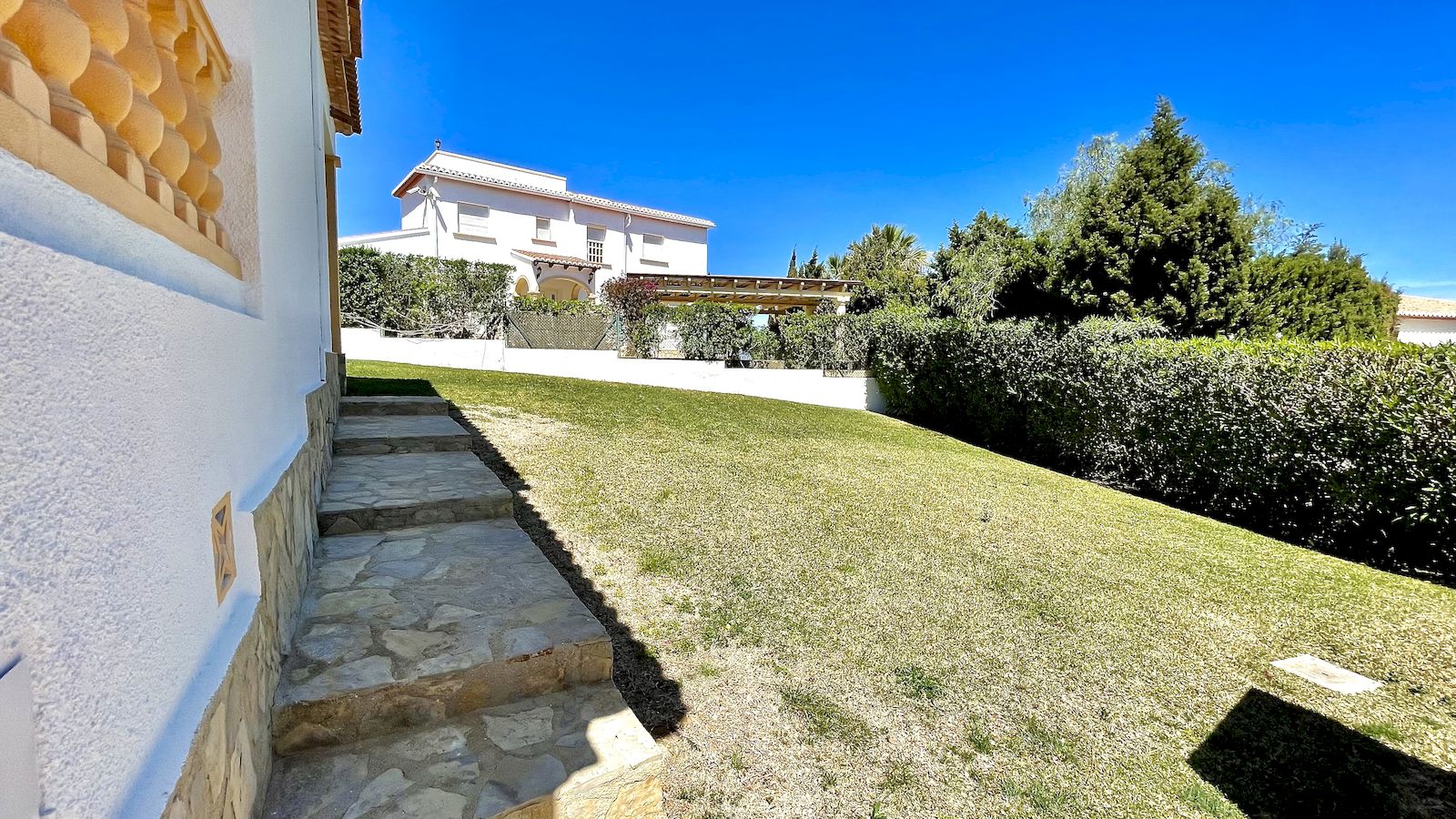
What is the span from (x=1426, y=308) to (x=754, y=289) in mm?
33926

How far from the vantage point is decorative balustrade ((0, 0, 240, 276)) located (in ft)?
2.38

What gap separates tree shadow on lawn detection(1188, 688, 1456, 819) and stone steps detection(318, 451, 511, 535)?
4.43 m

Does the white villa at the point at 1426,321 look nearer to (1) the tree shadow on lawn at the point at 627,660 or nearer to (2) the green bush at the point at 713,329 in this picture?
(2) the green bush at the point at 713,329

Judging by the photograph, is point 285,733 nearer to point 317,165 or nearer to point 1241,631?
point 317,165

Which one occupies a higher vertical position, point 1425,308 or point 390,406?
point 1425,308

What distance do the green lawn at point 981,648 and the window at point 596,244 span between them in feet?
74.4

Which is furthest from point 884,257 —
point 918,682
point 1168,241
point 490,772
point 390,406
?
point 490,772

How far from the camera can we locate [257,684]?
1.73 metres

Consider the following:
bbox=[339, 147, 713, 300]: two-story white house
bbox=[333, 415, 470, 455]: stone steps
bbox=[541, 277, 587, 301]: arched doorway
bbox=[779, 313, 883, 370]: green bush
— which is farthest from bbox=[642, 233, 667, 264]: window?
bbox=[333, 415, 470, 455]: stone steps

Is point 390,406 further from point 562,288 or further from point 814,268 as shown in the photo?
point 814,268

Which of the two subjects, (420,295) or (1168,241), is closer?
(1168,241)

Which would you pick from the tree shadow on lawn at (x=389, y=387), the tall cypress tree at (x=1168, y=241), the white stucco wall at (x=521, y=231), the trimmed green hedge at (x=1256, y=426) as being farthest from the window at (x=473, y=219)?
the tall cypress tree at (x=1168, y=241)

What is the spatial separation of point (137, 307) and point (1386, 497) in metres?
9.40

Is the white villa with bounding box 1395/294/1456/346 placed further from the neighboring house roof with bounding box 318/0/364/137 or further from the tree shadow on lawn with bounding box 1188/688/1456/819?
the neighboring house roof with bounding box 318/0/364/137
